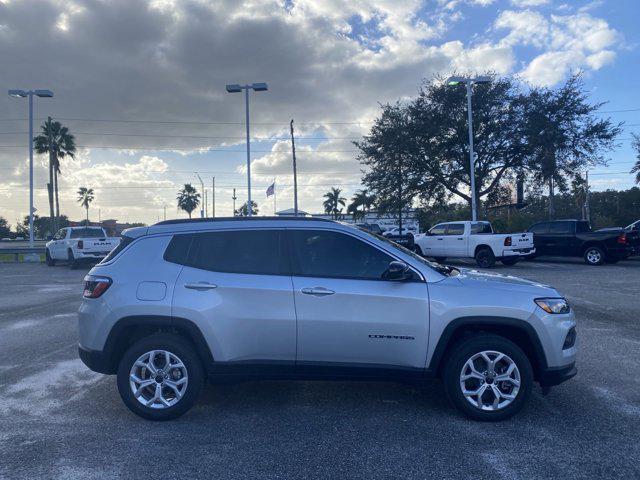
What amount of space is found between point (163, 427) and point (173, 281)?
126cm

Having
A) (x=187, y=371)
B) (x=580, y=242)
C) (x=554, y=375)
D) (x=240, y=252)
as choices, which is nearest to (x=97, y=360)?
(x=187, y=371)

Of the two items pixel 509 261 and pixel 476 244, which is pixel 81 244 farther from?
pixel 509 261

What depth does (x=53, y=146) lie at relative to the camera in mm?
43719

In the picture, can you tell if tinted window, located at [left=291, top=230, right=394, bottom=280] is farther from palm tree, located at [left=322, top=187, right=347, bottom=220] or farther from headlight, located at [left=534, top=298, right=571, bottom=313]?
palm tree, located at [left=322, top=187, right=347, bottom=220]

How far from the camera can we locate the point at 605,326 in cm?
815

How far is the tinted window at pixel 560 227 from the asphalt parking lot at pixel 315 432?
1449 centimetres

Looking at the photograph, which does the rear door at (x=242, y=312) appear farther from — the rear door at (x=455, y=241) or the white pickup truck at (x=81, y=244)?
the white pickup truck at (x=81, y=244)

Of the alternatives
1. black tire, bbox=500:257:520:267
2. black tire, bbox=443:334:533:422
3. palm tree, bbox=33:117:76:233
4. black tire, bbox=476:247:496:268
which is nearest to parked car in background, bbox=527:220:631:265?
black tire, bbox=500:257:520:267

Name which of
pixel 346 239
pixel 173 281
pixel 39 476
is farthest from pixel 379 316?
pixel 39 476

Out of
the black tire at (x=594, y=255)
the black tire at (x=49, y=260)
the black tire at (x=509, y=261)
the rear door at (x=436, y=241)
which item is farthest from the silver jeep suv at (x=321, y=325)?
the black tire at (x=49, y=260)

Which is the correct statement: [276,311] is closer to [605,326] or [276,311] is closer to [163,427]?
[163,427]

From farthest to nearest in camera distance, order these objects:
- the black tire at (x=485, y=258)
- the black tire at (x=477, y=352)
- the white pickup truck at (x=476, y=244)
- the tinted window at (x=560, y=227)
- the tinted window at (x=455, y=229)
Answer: the tinted window at (x=560, y=227) < the tinted window at (x=455, y=229) < the black tire at (x=485, y=258) < the white pickup truck at (x=476, y=244) < the black tire at (x=477, y=352)

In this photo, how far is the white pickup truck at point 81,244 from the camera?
20.1 meters

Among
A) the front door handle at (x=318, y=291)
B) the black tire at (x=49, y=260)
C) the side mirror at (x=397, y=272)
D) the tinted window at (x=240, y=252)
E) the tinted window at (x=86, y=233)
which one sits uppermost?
the tinted window at (x=86, y=233)
